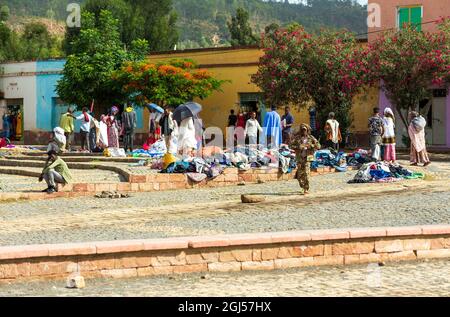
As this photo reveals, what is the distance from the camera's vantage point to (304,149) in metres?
15.5

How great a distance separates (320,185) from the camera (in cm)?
1745

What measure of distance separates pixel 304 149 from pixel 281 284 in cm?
697

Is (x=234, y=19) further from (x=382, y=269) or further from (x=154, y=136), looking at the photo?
(x=382, y=269)

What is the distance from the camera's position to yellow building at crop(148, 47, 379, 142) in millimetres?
34722

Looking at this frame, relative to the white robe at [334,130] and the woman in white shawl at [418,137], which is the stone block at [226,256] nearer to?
the woman in white shawl at [418,137]

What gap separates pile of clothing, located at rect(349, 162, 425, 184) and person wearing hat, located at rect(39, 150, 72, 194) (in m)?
5.67

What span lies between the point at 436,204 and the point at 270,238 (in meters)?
5.08

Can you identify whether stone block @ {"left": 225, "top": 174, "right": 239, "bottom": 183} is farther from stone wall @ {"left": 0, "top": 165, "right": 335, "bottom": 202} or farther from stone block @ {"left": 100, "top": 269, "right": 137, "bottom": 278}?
stone block @ {"left": 100, "top": 269, "right": 137, "bottom": 278}

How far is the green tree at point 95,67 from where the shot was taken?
1367 inches

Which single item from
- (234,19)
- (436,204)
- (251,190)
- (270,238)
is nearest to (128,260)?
(270,238)

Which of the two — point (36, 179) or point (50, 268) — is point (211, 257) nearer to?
point (50, 268)

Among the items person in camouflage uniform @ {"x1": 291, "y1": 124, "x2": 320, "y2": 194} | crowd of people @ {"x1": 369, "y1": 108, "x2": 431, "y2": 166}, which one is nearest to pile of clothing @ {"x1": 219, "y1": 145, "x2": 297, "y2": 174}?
crowd of people @ {"x1": 369, "y1": 108, "x2": 431, "y2": 166}

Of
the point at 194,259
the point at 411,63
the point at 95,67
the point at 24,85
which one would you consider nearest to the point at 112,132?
the point at 411,63

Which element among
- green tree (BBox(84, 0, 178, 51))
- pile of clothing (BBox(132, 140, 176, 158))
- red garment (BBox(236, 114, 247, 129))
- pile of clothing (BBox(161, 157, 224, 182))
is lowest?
pile of clothing (BBox(161, 157, 224, 182))
